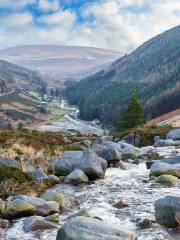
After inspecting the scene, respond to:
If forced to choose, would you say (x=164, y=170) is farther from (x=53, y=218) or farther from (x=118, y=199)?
(x=53, y=218)

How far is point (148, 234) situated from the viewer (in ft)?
60.5

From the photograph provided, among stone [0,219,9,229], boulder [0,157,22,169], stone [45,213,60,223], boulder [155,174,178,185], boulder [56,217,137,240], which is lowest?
stone [0,219,9,229]

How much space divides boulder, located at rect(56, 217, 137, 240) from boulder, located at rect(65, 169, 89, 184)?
13.1 metres

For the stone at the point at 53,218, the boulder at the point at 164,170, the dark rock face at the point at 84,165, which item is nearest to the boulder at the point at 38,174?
the dark rock face at the point at 84,165

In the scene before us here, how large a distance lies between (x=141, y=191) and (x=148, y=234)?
27.8ft

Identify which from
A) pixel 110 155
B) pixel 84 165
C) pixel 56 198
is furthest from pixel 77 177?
pixel 110 155

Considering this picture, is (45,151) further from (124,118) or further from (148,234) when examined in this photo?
(124,118)

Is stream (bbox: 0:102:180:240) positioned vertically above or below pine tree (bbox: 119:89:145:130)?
below

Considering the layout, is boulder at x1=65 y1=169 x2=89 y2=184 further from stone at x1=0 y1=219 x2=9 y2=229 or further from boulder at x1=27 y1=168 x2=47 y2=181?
stone at x1=0 y1=219 x2=9 y2=229

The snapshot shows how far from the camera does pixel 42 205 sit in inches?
873

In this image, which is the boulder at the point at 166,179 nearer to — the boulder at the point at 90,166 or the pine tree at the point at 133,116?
the boulder at the point at 90,166

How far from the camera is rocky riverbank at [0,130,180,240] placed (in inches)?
703

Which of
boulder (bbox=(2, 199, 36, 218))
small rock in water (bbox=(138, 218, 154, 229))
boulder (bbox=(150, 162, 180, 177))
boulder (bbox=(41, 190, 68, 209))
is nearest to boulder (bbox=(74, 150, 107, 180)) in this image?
boulder (bbox=(150, 162, 180, 177))

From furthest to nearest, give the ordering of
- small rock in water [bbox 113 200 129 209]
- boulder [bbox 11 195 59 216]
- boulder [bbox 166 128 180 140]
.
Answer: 1. boulder [bbox 166 128 180 140]
2. small rock in water [bbox 113 200 129 209]
3. boulder [bbox 11 195 59 216]
